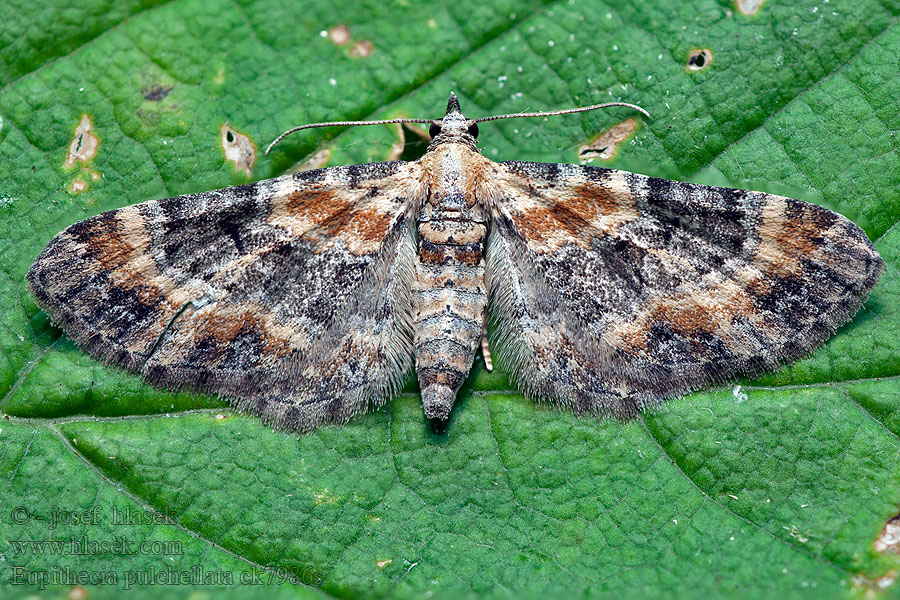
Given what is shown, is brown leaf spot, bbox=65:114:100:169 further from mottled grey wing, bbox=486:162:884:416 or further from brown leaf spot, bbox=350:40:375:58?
mottled grey wing, bbox=486:162:884:416

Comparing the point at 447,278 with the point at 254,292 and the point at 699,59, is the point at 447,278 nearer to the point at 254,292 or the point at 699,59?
the point at 254,292

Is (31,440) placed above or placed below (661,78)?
below

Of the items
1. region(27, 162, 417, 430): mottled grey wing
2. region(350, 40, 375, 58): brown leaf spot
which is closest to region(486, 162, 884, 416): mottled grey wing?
region(27, 162, 417, 430): mottled grey wing

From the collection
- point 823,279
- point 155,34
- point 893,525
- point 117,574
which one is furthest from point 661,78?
point 117,574

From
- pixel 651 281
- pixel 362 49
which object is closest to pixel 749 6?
pixel 651 281

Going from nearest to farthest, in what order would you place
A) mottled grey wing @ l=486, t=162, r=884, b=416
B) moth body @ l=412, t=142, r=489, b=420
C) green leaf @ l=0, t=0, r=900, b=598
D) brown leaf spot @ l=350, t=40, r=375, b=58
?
1. green leaf @ l=0, t=0, r=900, b=598
2. mottled grey wing @ l=486, t=162, r=884, b=416
3. moth body @ l=412, t=142, r=489, b=420
4. brown leaf spot @ l=350, t=40, r=375, b=58

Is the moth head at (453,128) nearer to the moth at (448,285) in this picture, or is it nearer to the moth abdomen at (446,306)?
the moth at (448,285)

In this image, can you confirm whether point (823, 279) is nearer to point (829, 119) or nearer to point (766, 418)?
point (766, 418)
